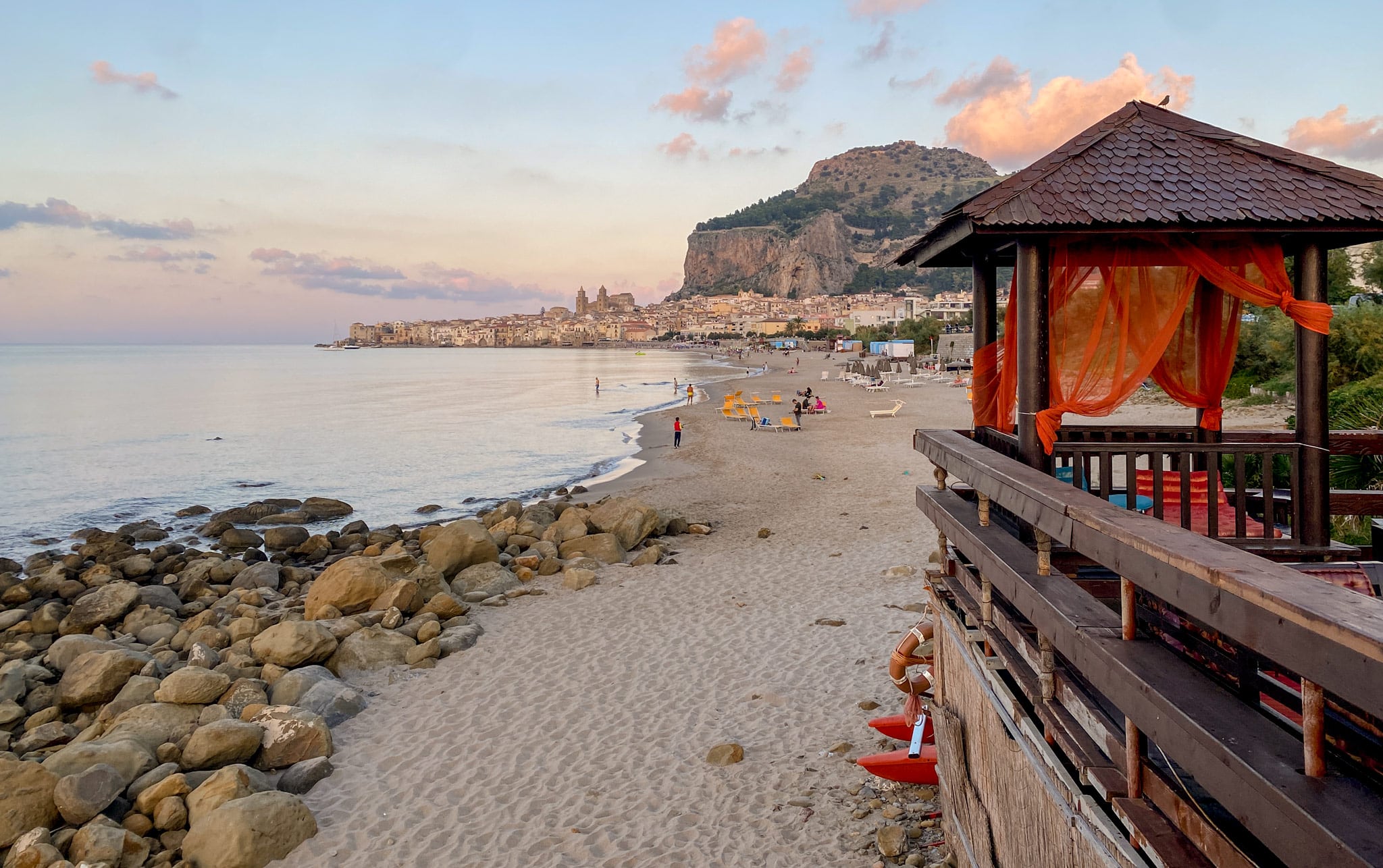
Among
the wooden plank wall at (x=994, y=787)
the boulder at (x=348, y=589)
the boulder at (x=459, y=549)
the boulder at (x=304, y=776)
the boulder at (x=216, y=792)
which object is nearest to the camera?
the wooden plank wall at (x=994, y=787)

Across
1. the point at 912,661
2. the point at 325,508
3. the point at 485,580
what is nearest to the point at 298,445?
the point at 325,508

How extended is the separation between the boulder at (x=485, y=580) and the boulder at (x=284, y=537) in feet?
18.5

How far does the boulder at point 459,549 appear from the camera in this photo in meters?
11.7

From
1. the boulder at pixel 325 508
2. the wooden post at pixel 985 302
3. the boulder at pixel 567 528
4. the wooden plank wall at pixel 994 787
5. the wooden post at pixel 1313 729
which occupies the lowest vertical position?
the boulder at pixel 325 508

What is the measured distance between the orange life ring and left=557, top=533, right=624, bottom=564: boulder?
6828 millimetres

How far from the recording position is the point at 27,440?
37.7 meters

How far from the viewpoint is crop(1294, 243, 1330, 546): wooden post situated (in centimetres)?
433

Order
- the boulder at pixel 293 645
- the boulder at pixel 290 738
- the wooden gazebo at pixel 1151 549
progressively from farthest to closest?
the boulder at pixel 293 645 < the boulder at pixel 290 738 < the wooden gazebo at pixel 1151 549

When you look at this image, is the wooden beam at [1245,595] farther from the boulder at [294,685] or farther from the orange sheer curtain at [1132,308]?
the boulder at [294,685]

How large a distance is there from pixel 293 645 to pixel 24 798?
2.98m

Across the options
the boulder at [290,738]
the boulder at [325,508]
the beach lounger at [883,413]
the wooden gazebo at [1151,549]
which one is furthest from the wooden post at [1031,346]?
the beach lounger at [883,413]

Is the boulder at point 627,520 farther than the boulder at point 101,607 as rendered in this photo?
Yes

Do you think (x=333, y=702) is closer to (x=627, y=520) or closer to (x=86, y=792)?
(x=86, y=792)

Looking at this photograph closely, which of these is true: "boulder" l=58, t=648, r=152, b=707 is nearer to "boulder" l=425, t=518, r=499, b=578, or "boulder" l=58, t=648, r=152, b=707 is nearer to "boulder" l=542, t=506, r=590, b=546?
"boulder" l=425, t=518, r=499, b=578
